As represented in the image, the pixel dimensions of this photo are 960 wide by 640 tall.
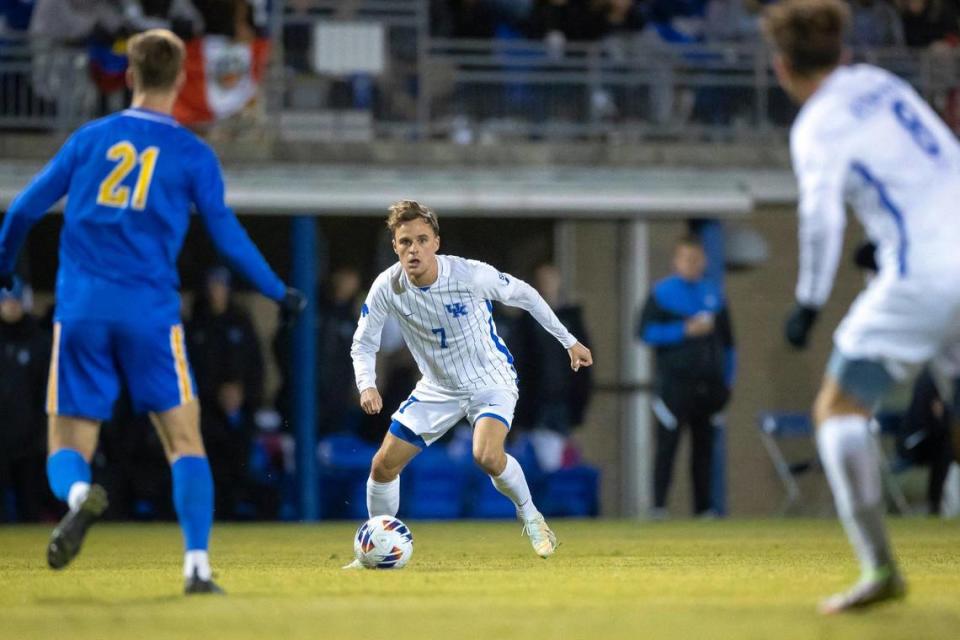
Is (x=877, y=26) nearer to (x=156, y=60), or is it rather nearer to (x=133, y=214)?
(x=156, y=60)

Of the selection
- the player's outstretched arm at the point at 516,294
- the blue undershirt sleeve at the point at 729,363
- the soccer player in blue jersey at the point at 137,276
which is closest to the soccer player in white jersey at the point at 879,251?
the soccer player in blue jersey at the point at 137,276

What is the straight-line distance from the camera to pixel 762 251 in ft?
61.2

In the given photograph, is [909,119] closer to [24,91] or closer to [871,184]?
[871,184]

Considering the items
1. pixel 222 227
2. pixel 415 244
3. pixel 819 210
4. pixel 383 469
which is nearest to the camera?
pixel 819 210

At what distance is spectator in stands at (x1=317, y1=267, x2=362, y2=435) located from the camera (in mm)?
16562

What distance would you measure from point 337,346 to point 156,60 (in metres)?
9.77

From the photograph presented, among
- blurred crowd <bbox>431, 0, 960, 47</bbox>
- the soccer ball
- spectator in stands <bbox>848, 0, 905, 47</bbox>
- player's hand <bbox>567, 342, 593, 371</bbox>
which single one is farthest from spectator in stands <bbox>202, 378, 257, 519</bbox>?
spectator in stands <bbox>848, 0, 905, 47</bbox>

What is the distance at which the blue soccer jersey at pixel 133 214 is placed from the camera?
267 inches

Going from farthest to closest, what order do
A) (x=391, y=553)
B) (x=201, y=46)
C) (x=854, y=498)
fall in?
(x=201, y=46)
(x=391, y=553)
(x=854, y=498)

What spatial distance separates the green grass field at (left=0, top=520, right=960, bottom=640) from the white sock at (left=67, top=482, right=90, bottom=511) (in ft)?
1.21

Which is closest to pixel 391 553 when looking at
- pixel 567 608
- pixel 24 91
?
pixel 567 608

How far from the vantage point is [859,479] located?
19.5ft

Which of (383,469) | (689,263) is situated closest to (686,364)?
(689,263)

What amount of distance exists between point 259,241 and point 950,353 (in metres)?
12.1
